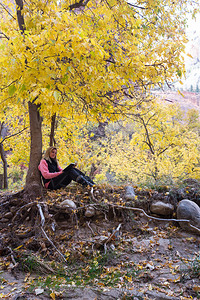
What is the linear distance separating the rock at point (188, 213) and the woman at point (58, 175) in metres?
1.77

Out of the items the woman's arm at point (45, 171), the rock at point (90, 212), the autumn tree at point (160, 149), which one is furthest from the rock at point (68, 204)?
the autumn tree at point (160, 149)

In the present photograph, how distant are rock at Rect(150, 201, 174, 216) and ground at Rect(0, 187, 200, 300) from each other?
15cm

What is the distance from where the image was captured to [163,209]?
402cm

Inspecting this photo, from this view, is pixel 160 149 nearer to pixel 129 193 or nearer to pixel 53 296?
pixel 129 193

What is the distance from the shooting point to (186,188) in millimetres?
Answer: 4398

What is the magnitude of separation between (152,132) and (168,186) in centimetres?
610

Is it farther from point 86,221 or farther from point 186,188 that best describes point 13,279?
point 186,188

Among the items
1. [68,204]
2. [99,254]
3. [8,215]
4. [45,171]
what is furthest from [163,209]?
[8,215]

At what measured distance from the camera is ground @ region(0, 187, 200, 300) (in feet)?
7.10

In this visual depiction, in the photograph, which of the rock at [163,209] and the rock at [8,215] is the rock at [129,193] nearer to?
the rock at [163,209]

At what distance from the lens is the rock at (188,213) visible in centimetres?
356

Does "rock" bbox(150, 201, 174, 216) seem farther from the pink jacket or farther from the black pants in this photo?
the pink jacket

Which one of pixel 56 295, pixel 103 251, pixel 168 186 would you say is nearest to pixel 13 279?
pixel 56 295

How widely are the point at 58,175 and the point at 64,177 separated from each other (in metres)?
0.14
